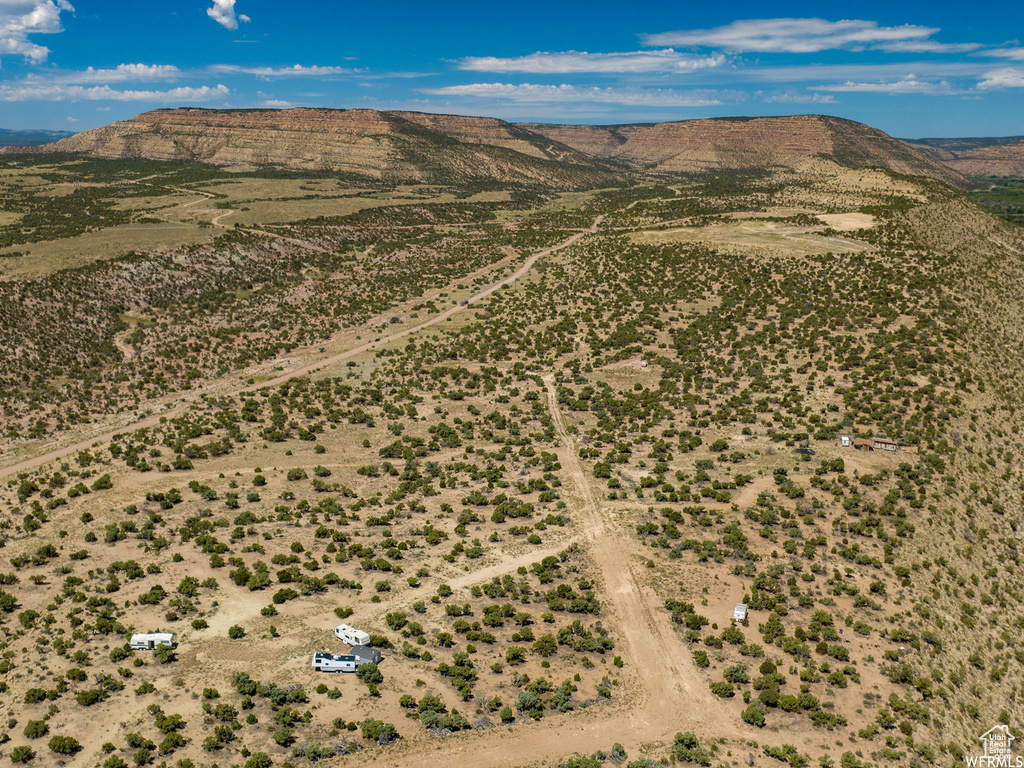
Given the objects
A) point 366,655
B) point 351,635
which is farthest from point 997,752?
point 351,635

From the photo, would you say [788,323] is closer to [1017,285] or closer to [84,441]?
[1017,285]

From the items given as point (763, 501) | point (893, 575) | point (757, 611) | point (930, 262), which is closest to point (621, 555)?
point (757, 611)

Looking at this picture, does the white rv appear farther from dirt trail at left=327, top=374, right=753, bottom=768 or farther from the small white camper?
the small white camper

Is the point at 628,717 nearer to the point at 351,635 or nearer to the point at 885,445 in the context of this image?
the point at 351,635

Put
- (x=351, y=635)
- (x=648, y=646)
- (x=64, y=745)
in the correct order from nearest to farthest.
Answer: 1. (x=64, y=745)
2. (x=351, y=635)
3. (x=648, y=646)

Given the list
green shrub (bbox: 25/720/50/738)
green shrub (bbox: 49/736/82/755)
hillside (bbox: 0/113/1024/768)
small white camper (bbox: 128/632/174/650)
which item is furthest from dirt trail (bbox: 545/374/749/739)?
green shrub (bbox: 25/720/50/738)

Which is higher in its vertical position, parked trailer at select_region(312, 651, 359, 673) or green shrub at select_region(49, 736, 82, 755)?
parked trailer at select_region(312, 651, 359, 673)

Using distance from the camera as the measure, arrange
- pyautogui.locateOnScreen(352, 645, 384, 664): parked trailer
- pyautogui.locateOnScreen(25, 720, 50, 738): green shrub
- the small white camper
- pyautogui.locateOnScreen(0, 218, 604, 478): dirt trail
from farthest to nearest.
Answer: pyautogui.locateOnScreen(0, 218, 604, 478): dirt trail → the small white camper → pyautogui.locateOnScreen(352, 645, 384, 664): parked trailer → pyautogui.locateOnScreen(25, 720, 50, 738): green shrub
